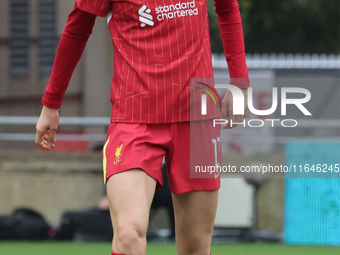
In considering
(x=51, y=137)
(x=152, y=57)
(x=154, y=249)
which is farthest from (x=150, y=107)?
(x=154, y=249)

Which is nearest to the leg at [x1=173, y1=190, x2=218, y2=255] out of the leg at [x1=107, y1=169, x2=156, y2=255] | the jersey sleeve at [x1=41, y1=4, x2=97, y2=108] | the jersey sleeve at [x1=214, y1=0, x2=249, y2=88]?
the leg at [x1=107, y1=169, x2=156, y2=255]

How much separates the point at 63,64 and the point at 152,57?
0.42 m

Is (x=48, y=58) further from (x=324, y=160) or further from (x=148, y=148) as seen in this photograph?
(x=148, y=148)

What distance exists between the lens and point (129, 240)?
1958mm

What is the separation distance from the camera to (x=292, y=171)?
22.1 feet

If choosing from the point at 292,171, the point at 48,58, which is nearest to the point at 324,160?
the point at 292,171

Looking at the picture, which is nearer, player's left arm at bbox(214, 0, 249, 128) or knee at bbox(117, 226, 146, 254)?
knee at bbox(117, 226, 146, 254)

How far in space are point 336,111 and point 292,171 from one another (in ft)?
6.62

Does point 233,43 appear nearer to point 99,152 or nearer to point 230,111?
point 230,111

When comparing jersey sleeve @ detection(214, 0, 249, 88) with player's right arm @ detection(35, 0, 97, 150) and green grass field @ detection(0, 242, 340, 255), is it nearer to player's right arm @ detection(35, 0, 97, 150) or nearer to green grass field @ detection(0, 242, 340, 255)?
player's right arm @ detection(35, 0, 97, 150)

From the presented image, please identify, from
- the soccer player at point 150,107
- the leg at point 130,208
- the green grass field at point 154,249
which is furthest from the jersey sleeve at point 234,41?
the green grass field at point 154,249

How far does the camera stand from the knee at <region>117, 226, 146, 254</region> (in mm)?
1959

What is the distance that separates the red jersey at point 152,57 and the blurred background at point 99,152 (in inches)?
167

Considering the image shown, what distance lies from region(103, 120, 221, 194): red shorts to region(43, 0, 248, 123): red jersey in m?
0.05
